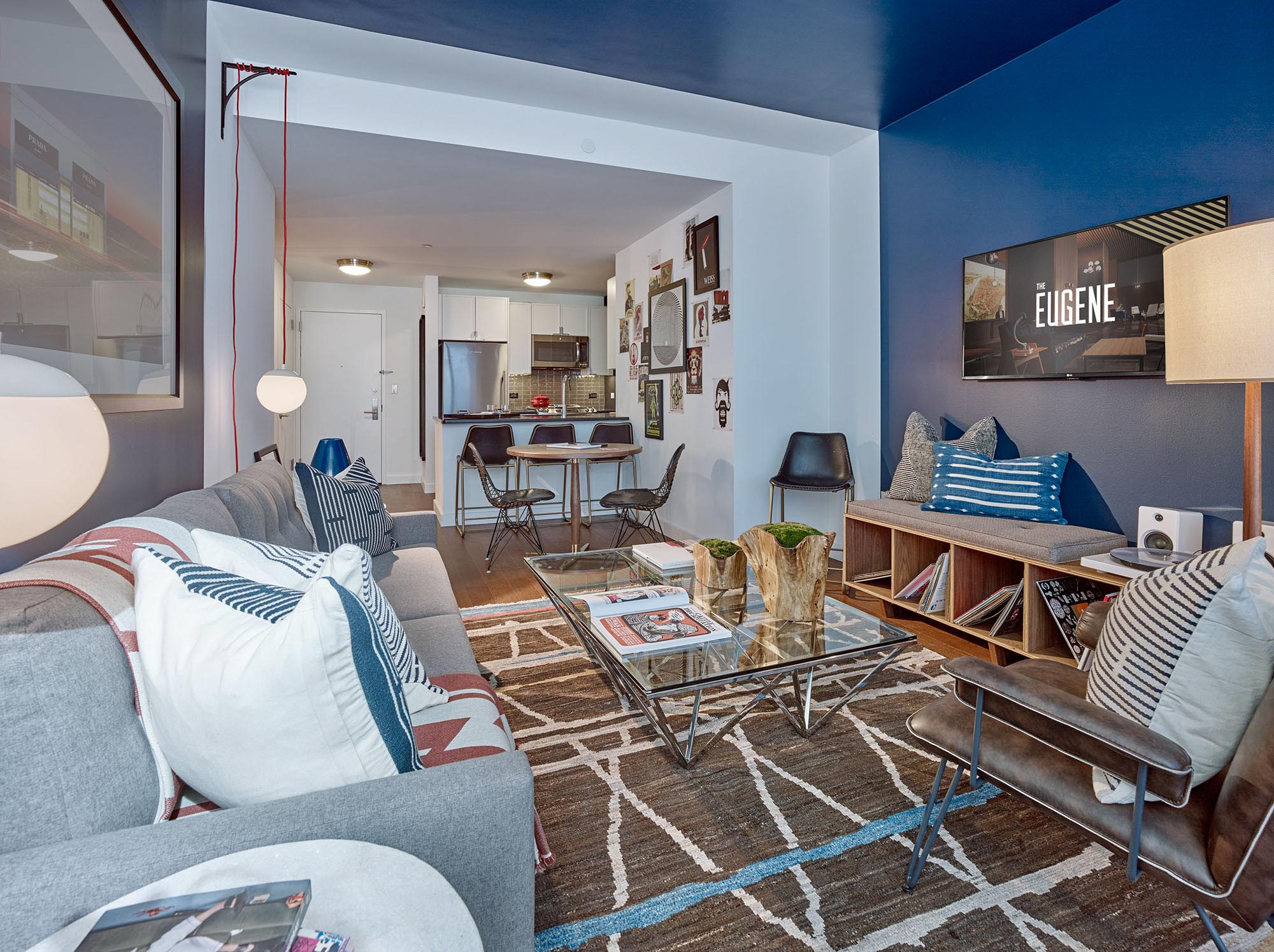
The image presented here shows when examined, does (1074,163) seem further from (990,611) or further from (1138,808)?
(1138,808)

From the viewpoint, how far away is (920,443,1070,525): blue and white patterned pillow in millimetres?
3123

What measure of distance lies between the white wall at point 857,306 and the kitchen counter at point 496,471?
221 cm

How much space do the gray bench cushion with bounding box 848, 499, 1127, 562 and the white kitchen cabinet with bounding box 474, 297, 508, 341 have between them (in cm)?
591

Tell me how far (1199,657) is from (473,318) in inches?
312

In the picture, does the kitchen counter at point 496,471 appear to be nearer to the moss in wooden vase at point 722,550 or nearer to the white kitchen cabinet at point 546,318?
the white kitchen cabinet at point 546,318

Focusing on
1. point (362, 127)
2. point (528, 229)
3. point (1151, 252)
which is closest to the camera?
point (1151, 252)

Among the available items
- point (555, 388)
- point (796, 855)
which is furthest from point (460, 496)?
point (796, 855)

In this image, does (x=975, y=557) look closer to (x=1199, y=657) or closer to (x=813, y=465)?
(x=813, y=465)

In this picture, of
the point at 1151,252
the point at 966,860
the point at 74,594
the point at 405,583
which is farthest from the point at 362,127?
the point at 966,860

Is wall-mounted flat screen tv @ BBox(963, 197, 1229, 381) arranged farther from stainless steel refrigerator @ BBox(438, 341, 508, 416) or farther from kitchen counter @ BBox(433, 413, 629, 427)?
stainless steel refrigerator @ BBox(438, 341, 508, 416)

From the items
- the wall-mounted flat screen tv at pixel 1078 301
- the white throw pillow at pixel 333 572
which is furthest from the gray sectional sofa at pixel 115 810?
the wall-mounted flat screen tv at pixel 1078 301

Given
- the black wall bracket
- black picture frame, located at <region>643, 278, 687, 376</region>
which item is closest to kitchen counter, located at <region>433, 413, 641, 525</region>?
black picture frame, located at <region>643, 278, 687, 376</region>

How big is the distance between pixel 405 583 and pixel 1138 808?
2229 millimetres

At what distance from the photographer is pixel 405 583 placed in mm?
2551
